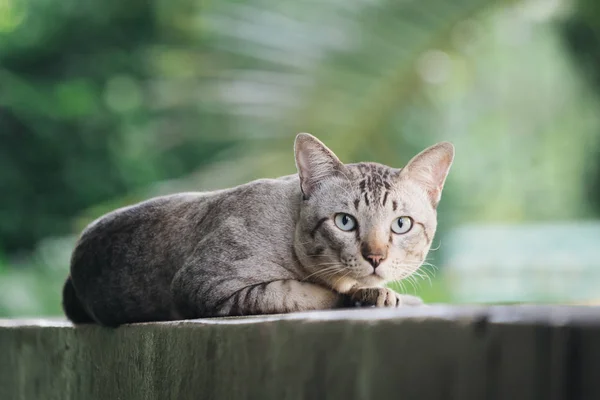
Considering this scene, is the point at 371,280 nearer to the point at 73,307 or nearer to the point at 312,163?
the point at 312,163

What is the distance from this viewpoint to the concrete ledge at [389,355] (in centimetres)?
110

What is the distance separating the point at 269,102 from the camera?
5.43 m

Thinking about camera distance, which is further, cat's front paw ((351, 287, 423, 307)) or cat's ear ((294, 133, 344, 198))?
cat's ear ((294, 133, 344, 198))

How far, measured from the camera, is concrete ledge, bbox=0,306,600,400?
1.10 metres

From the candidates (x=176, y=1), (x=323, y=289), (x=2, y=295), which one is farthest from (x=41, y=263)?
(x=323, y=289)

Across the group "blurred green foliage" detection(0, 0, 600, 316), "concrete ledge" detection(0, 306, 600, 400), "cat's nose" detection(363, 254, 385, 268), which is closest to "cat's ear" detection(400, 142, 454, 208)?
"cat's nose" detection(363, 254, 385, 268)

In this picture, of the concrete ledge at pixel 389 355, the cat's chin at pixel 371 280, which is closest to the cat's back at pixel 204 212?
the cat's chin at pixel 371 280

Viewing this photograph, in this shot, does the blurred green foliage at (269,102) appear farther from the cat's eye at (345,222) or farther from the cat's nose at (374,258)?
the cat's nose at (374,258)

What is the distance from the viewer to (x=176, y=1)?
421 inches

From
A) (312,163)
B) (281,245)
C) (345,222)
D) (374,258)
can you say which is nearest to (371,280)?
(374,258)

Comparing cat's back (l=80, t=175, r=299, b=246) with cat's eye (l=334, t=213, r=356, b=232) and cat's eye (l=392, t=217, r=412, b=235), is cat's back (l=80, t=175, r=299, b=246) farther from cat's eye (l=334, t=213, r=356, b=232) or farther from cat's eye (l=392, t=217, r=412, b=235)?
cat's eye (l=392, t=217, r=412, b=235)

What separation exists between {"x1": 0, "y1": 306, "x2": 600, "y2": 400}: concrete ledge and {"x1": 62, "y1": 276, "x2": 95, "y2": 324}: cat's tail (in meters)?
0.90

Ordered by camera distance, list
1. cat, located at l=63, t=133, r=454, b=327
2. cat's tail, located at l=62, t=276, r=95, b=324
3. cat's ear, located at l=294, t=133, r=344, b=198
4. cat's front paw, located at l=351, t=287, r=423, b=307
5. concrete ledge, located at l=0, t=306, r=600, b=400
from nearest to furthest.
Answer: concrete ledge, located at l=0, t=306, r=600, b=400 → cat's front paw, located at l=351, t=287, r=423, b=307 → cat, located at l=63, t=133, r=454, b=327 → cat's ear, located at l=294, t=133, r=344, b=198 → cat's tail, located at l=62, t=276, r=95, b=324

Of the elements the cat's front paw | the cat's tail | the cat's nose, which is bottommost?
the cat's tail
